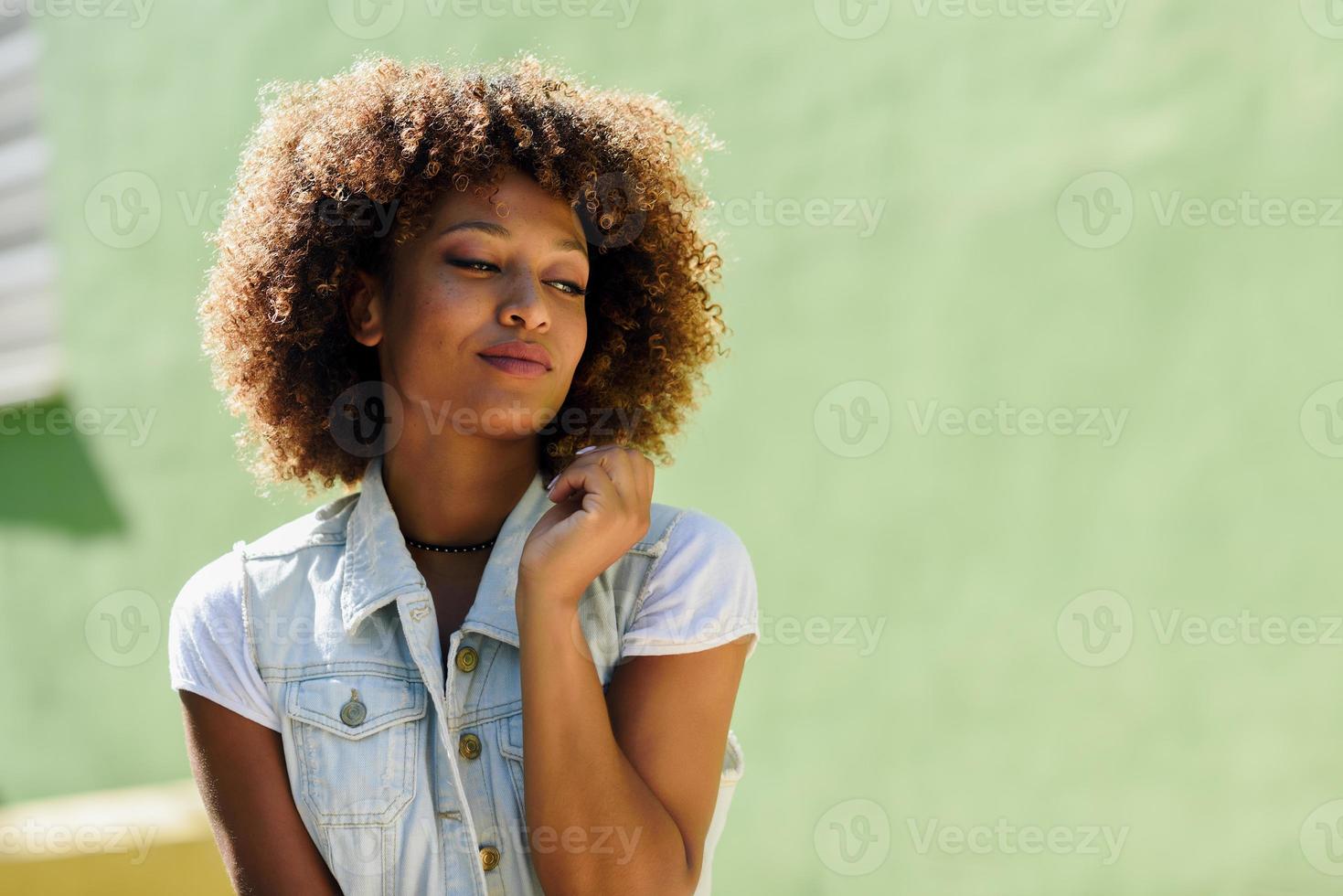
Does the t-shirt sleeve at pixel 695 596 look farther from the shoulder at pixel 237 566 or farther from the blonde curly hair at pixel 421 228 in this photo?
the shoulder at pixel 237 566

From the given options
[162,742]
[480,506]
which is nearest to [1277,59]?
[480,506]

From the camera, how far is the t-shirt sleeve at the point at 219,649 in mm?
2111

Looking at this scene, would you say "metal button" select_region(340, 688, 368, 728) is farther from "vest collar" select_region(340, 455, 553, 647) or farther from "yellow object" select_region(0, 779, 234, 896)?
"yellow object" select_region(0, 779, 234, 896)

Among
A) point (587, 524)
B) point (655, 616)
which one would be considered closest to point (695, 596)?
point (655, 616)

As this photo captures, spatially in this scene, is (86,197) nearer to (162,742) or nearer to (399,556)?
(162,742)

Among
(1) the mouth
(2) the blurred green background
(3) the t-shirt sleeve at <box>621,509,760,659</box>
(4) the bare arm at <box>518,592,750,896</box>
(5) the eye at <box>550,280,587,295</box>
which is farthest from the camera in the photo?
(2) the blurred green background

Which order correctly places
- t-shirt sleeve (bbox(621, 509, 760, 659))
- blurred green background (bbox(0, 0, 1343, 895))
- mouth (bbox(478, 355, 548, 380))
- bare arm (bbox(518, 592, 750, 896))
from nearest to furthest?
1. bare arm (bbox(518, 592, 750, 896))
2. t-shirt sleeve (bbox(621, 509, 760, 659))
3. mouth (bbox(478, 355, 548, 380))
4. blurred green background (bbox(0, 0, 1343, 895))

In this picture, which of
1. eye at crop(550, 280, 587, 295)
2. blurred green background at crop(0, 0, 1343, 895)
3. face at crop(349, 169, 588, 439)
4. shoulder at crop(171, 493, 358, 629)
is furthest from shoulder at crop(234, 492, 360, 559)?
blurred green background at crop(0, 0, 1343, 895)

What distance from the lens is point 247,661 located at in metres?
2.12

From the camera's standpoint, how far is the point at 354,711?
2.09 metres

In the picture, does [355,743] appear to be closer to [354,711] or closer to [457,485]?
[354,711]

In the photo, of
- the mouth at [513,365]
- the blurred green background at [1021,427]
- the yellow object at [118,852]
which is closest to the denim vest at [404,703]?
the mouth at [513,365]

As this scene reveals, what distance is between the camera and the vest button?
2.09m

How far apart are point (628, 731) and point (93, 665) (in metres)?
Answer: 3.49
